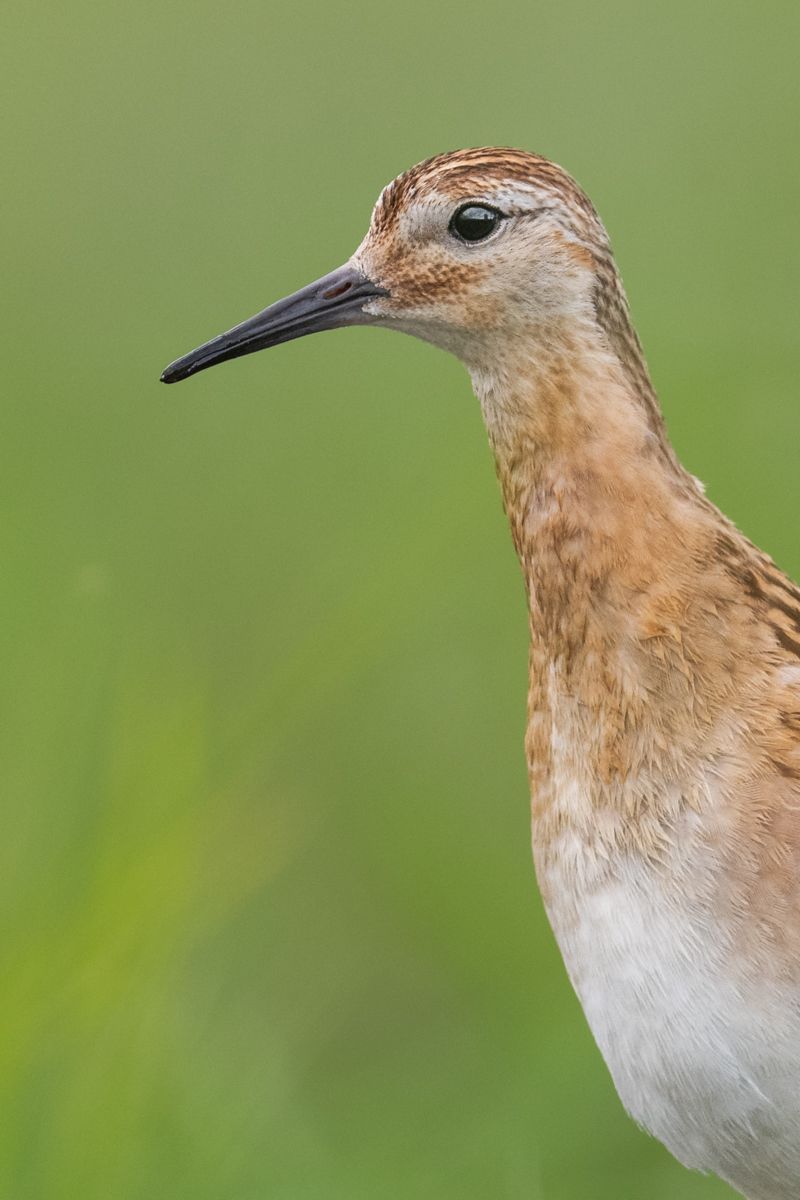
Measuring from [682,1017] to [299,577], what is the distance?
1.97 metres

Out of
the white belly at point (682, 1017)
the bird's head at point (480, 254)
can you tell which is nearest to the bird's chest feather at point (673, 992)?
the white belly at point (682, 1017)

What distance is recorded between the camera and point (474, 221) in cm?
275

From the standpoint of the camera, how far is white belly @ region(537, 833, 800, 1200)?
2.68m

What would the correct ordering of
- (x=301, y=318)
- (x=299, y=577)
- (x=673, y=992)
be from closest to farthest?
(x=673, y=992), (x=301, y=318), (x=299, y=577)

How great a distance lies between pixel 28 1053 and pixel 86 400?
101 inches

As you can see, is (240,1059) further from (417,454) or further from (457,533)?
(417,454)

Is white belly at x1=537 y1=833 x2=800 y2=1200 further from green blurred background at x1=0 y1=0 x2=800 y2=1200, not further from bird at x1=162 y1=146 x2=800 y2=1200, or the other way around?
green blurred background at x1=0 y1=0 x2=800 y2=1200

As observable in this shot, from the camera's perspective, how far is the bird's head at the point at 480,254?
2.71 meters

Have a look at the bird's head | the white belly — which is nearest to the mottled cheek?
the bird's head

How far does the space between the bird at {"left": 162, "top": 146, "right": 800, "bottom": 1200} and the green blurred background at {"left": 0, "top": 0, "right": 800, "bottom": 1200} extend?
630 mm

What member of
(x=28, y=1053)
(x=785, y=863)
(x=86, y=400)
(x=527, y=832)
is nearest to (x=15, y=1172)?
(x=28, y=1053)

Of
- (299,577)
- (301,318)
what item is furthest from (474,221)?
(299,577)

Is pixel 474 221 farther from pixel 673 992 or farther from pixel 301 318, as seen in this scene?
pixel 673 992

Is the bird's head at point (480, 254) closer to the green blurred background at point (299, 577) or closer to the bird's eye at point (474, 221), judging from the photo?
the bird's eye at point (474, 221)
